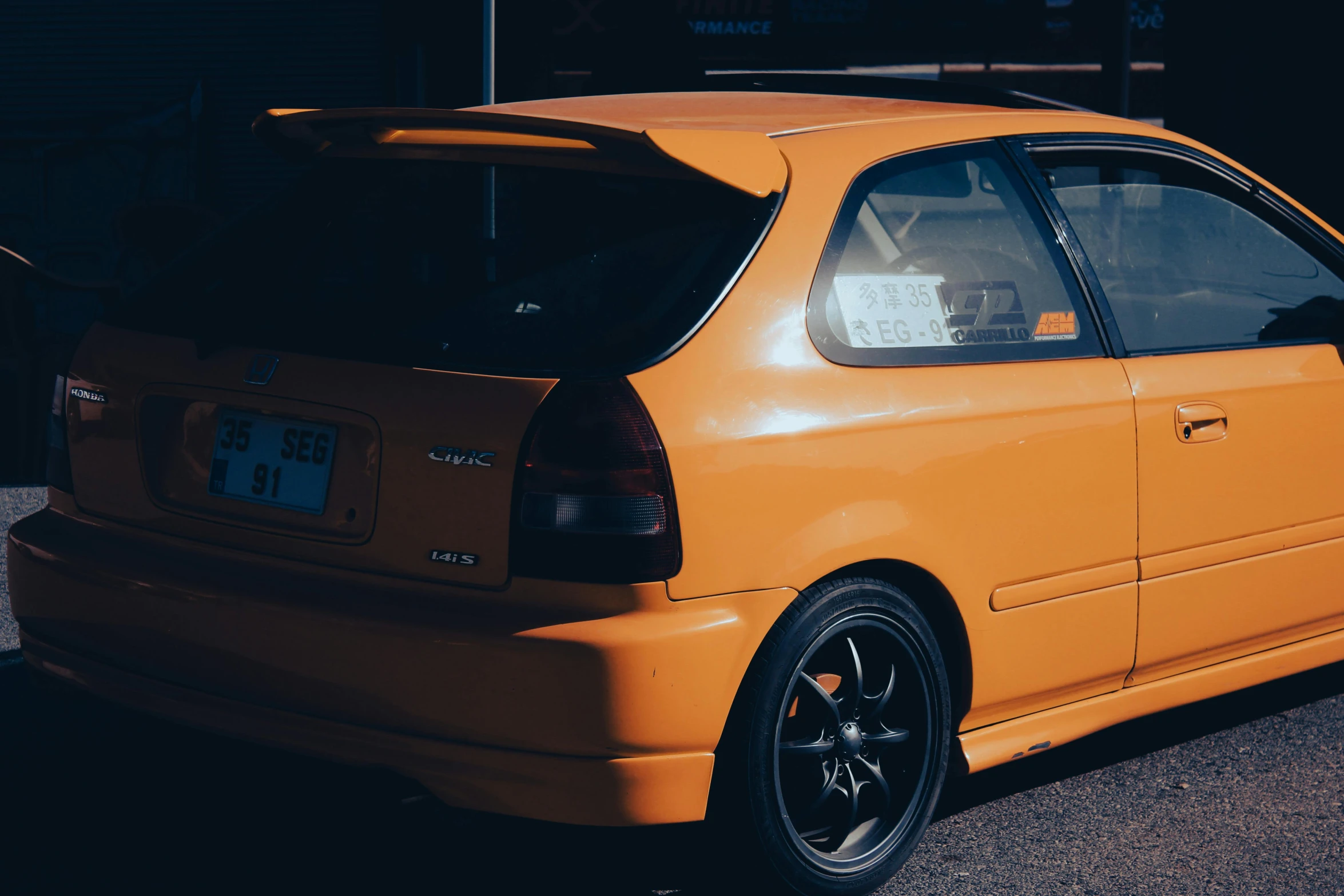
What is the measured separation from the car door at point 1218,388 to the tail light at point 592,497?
4.58 feet

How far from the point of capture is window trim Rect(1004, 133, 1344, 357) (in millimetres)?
3543

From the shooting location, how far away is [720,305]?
9.29 ft

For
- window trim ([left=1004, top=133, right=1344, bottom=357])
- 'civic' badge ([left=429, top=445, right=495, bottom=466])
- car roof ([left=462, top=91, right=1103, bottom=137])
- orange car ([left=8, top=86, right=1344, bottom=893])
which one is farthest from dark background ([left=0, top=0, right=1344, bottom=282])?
'civic' badge ([left=429, top=445, right=495, bottom=466])

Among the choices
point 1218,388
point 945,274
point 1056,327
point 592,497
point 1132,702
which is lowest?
point 1132,702

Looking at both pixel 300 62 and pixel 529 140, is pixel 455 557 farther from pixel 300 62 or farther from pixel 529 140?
pixel 300 62

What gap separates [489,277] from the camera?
2.91m

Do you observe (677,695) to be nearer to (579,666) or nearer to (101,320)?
(579,666)

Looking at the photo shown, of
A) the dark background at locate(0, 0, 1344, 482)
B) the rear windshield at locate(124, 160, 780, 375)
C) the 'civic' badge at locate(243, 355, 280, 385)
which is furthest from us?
the dark background at locate(0, 0, 1344, 482)

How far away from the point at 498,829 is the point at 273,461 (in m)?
0.91

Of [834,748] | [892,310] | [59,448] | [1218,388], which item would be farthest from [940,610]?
[59,448]

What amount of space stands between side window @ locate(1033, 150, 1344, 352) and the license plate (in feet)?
6.38

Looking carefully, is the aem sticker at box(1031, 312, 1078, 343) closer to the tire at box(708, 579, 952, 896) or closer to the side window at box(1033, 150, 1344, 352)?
the side window at box(1033, 150, 1344, 352)

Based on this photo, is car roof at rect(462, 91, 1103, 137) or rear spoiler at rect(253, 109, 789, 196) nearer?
rear spoiler at rect(253, 109, 789, 196)

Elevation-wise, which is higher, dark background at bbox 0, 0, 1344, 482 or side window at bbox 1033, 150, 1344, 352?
dark background at bbox 0, 0, 1344, 482
